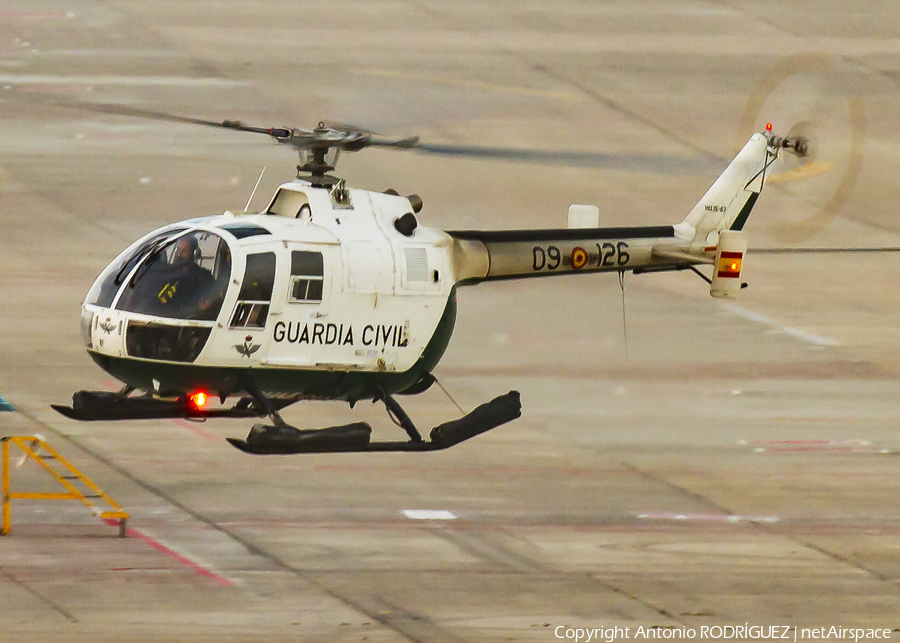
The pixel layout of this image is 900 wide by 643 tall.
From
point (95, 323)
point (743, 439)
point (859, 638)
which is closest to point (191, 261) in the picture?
point (95, 323)

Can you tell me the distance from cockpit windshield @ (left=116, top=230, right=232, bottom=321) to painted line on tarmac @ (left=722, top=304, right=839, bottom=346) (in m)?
18.9

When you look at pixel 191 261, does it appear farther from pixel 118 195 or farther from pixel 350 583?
pixel 118 195

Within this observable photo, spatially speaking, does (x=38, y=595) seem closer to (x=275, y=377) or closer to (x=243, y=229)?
(x=275, y=377)

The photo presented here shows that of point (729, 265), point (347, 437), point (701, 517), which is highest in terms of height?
point (729, 265)

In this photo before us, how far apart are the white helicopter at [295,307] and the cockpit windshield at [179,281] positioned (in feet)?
0.05

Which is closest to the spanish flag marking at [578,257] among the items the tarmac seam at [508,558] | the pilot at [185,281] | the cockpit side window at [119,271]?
the tarmac seam at [508,558]

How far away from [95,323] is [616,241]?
23.8ft

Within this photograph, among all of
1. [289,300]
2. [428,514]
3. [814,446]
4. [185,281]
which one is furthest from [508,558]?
[814,446]

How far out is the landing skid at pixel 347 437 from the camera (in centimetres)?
1845

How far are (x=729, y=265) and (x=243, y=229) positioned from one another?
7276 millimetres

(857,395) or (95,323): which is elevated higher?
(95,323)

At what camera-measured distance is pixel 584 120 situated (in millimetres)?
46406

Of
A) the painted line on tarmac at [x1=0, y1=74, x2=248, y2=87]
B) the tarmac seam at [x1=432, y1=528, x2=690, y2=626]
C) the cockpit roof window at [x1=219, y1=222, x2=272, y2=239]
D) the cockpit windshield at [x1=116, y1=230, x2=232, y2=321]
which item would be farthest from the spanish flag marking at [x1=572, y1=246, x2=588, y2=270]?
the painted line on tarmac at [x1=0, y1=74, x2=248, y2=87]

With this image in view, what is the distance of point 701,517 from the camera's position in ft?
76.9
